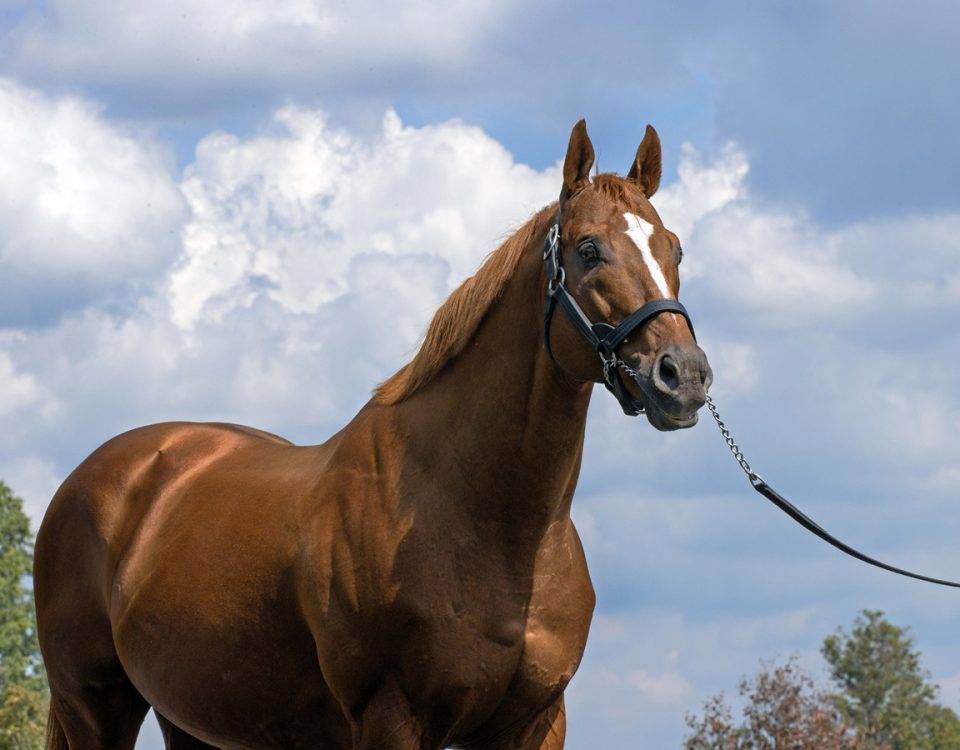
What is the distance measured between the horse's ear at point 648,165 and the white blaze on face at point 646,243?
535 mm

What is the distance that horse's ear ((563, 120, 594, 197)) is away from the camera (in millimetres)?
5992

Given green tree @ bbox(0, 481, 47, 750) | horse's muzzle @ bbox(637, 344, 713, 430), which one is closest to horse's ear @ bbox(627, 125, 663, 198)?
horse's muzzle @ bbox(637, 344, 713, 430)

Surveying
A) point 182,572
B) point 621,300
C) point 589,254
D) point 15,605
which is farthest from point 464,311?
point 15,605

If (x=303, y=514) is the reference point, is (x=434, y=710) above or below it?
below

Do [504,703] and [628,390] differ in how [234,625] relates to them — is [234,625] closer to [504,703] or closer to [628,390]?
[504,703]

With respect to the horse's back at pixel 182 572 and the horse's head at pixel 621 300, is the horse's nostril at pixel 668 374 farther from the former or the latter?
the horse's back at pixel 182 572

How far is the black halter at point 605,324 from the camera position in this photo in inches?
216

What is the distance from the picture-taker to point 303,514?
21.0 feet

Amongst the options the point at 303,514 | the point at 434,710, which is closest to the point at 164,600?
the point at 303,514

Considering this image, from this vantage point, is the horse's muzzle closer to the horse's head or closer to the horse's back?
the horse's head

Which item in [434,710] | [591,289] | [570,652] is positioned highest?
[591,289]

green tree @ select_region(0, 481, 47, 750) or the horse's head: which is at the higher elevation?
green tree @ select_region(0, 481, 47, 750)

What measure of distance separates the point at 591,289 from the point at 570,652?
1481mm

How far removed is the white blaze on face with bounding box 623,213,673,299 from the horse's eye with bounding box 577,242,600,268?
5.3 inches
